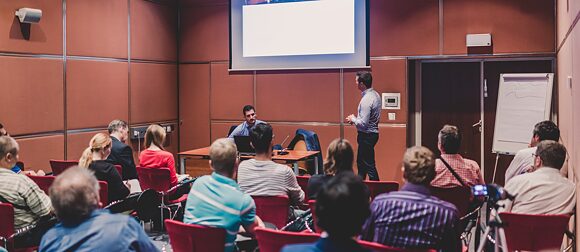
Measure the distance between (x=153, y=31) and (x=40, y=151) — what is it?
274 cm

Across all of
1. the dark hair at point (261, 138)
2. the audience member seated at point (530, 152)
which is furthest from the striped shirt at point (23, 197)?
the audience member seated at point (530, 152)

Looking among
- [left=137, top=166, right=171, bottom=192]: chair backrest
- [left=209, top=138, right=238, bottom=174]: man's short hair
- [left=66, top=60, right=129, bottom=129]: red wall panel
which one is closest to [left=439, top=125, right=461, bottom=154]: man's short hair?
[left=209, top=138, right=238, bottom=174]: man's short hair

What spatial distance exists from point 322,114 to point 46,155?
3773 mm

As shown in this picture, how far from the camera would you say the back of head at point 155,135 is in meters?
5.29

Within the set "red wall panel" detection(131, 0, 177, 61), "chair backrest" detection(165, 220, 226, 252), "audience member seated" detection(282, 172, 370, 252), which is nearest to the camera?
"audience member seated" detection(282, 172, 370, 252)

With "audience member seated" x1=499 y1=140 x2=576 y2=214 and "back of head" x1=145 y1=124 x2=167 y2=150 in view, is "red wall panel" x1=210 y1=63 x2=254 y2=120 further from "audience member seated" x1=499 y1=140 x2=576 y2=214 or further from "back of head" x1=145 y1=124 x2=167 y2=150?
"audience member seated" x1=499 y1=140 x2=576 y2=214

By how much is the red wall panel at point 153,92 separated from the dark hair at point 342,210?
22.1ft

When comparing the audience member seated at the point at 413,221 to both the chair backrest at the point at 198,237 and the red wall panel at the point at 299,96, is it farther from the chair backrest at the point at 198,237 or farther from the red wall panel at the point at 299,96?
the red wall panel at the point at 299,96

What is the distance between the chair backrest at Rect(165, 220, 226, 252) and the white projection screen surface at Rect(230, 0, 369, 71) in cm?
553

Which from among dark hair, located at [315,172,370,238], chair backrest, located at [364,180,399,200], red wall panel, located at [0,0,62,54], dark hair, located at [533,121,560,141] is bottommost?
chair backrest, located at [364,180,399,200]

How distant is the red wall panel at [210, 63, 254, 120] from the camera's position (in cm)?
884

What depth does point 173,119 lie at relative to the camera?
9250 mm

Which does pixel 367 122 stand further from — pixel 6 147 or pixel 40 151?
pixel 6 147

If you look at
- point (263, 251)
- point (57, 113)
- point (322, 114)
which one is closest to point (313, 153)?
point (322, 114)
